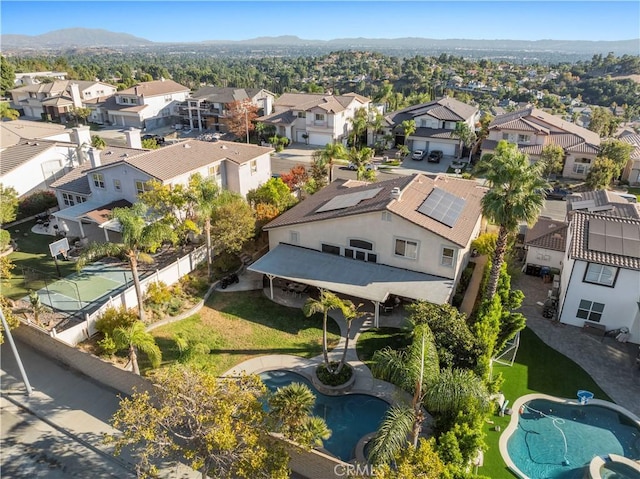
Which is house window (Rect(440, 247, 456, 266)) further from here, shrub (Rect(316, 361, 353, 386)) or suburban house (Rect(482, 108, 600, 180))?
suburban house (Rect(482, 108, 600, 180))

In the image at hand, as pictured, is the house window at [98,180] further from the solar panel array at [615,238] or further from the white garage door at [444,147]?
the white garage door at [444,147]

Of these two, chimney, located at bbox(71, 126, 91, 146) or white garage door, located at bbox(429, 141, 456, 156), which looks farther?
white garage door, located at bbox(429, 141, 456, 156)

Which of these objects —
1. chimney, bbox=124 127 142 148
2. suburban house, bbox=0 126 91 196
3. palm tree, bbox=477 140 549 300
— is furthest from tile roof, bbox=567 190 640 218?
suburban house, bbox=0 126 91 196

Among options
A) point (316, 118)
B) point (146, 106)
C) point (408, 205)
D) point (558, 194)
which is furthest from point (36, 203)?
point (558, 194)

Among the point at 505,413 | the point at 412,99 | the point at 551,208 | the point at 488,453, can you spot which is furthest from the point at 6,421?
the point at 412,99

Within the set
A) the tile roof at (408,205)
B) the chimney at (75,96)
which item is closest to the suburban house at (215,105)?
the chimney at (75,96)

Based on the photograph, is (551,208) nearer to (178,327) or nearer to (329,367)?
(329,367)

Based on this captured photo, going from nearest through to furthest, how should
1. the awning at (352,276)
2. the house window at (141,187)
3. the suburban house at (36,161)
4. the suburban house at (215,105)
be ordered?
the awning at (352,276), the house window at (141,187), the suburban house at (36,161), the suburban house at (215,105)
